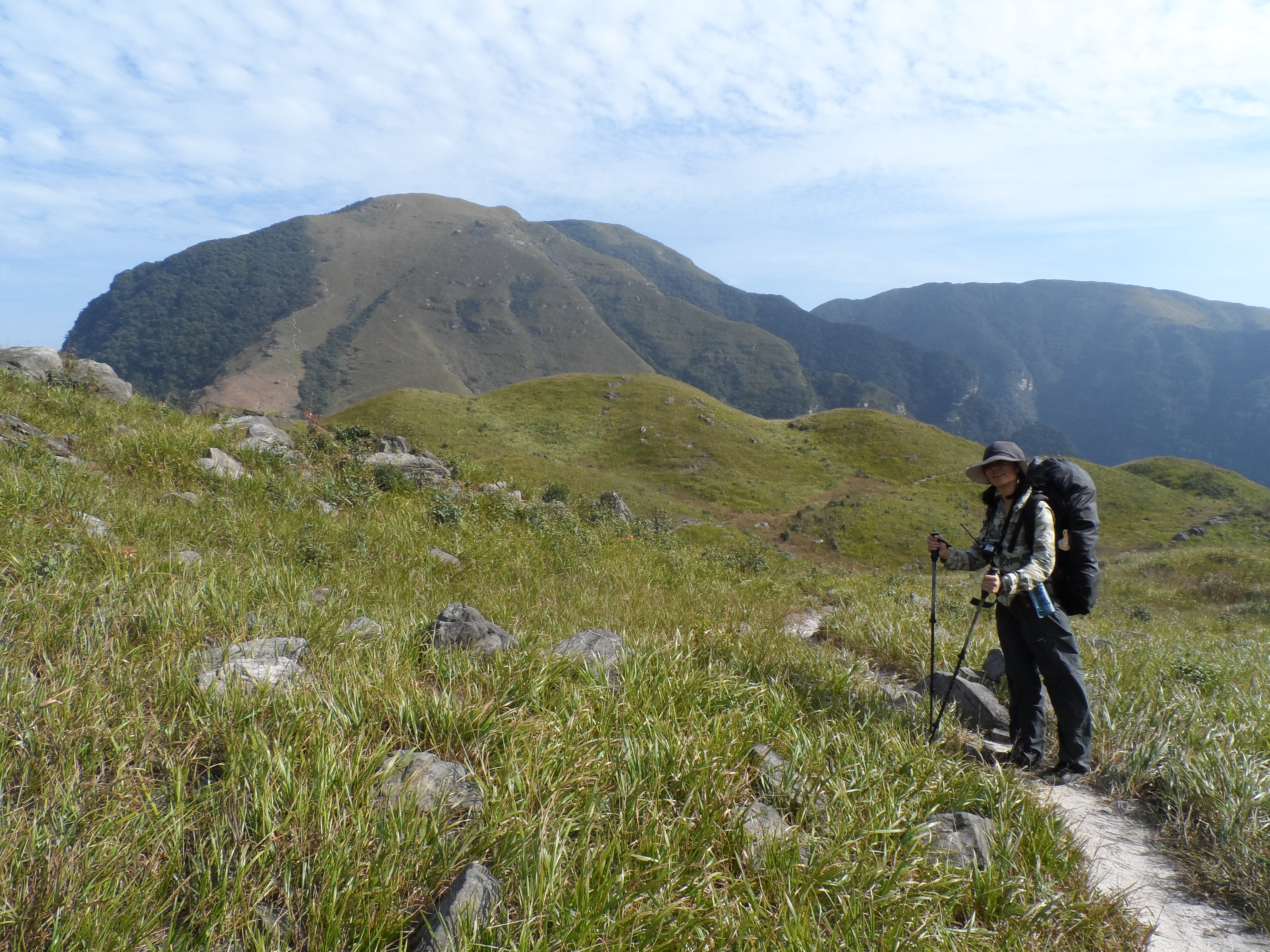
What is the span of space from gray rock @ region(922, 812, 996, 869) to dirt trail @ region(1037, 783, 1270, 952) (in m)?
0.64

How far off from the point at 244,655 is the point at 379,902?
2138mm

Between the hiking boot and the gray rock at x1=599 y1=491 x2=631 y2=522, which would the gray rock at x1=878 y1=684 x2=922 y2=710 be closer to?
the hiking boot

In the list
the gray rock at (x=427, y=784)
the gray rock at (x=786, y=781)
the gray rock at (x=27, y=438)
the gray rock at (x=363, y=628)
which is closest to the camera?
the gray rock at (x=427, y=784)

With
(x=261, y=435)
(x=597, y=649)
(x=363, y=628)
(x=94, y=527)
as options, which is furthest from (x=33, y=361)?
(x=597, y=649)

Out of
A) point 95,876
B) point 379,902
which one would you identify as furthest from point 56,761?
point 379,902

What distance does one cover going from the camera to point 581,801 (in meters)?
3.32

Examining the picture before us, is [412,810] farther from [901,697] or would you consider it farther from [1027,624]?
[1027,624]

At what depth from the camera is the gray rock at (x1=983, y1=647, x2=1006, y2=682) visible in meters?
6.73

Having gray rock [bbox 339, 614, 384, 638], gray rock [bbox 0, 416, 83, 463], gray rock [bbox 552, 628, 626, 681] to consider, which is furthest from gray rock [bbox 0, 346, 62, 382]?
gray rock [bbox 552, 628, 626, 681]

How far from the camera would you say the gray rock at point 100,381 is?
12.9 meters

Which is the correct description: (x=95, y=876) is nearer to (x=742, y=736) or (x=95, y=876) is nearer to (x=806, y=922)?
(x=806, y=922)

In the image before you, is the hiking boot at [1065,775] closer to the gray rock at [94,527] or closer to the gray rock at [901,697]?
the gray rock at [901,697]

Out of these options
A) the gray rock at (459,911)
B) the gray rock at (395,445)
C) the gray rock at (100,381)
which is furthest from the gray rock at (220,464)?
the gray rock at (459,911)

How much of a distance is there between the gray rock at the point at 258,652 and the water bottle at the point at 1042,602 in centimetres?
528
